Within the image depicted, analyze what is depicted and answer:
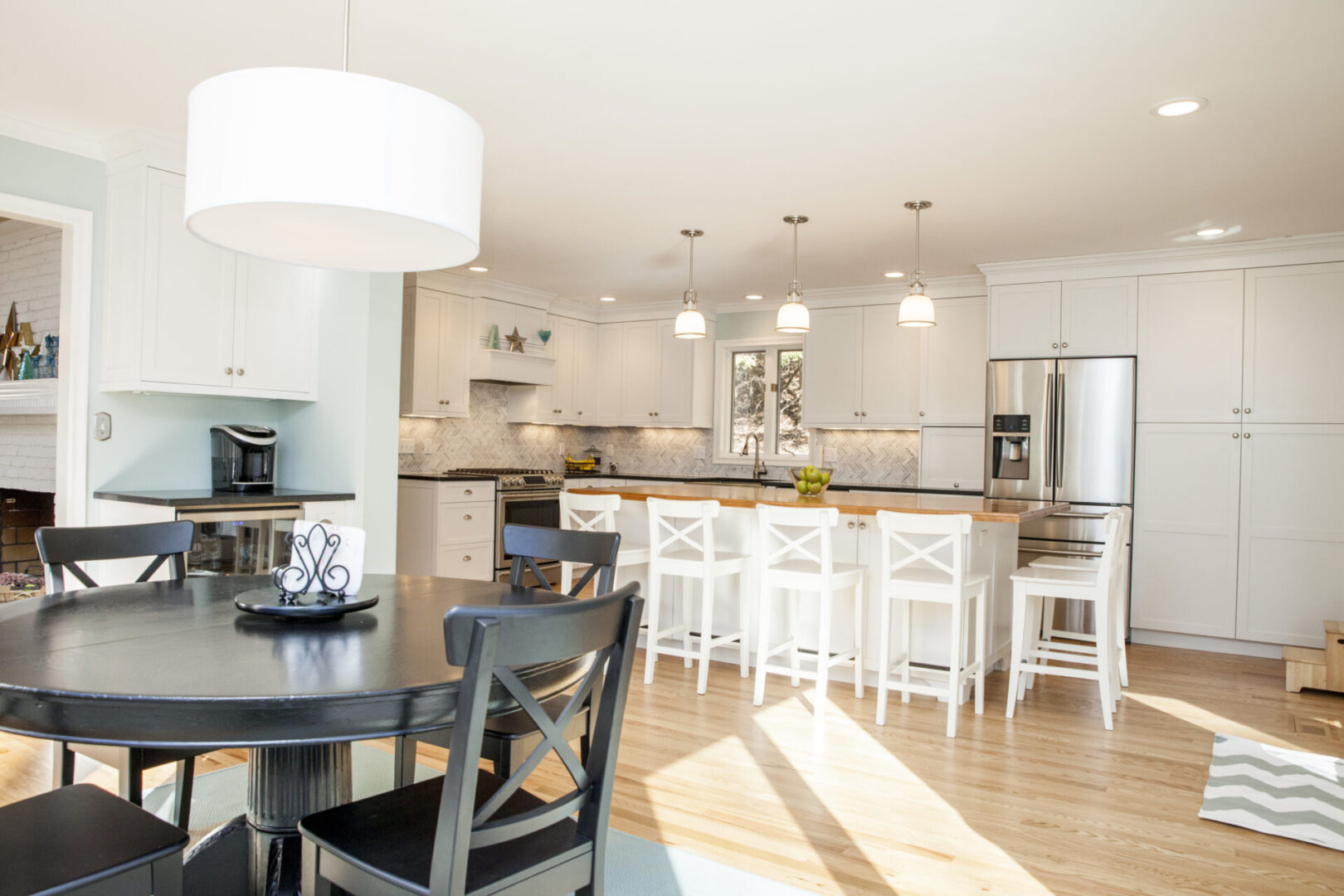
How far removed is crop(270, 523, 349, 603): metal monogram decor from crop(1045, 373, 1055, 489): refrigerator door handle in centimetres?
472

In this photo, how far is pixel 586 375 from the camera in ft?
25.1

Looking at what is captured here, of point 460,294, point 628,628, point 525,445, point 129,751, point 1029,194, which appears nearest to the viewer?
point 628,628

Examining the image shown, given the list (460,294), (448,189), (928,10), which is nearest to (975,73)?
(928,10)

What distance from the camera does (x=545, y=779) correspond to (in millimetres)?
2869

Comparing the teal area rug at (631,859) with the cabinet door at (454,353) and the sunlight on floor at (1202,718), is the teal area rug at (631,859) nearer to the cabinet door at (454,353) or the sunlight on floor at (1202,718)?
the sunlight on floor at (1202,718)

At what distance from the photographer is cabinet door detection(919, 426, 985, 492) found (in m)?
6.01

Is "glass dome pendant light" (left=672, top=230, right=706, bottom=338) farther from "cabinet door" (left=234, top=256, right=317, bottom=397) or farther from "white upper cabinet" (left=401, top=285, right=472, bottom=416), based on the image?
"white upper cabinet" (left=401, top=285, right=472, bottom=416)

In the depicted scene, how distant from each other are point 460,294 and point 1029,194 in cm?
404

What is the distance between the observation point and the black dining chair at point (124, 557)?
6.37 ft

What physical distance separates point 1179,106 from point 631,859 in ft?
10.2

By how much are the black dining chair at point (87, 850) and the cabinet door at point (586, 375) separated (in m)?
6.10

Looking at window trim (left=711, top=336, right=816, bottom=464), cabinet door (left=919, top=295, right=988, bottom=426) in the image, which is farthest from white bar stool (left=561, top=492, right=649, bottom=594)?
window trim (left=711, top=336, right=816, bottom=464)

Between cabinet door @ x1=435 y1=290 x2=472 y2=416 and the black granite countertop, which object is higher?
cabinet door @ x1=435 y1=290 x2=472 y2=416

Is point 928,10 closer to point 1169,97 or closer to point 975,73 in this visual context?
point 975,73
